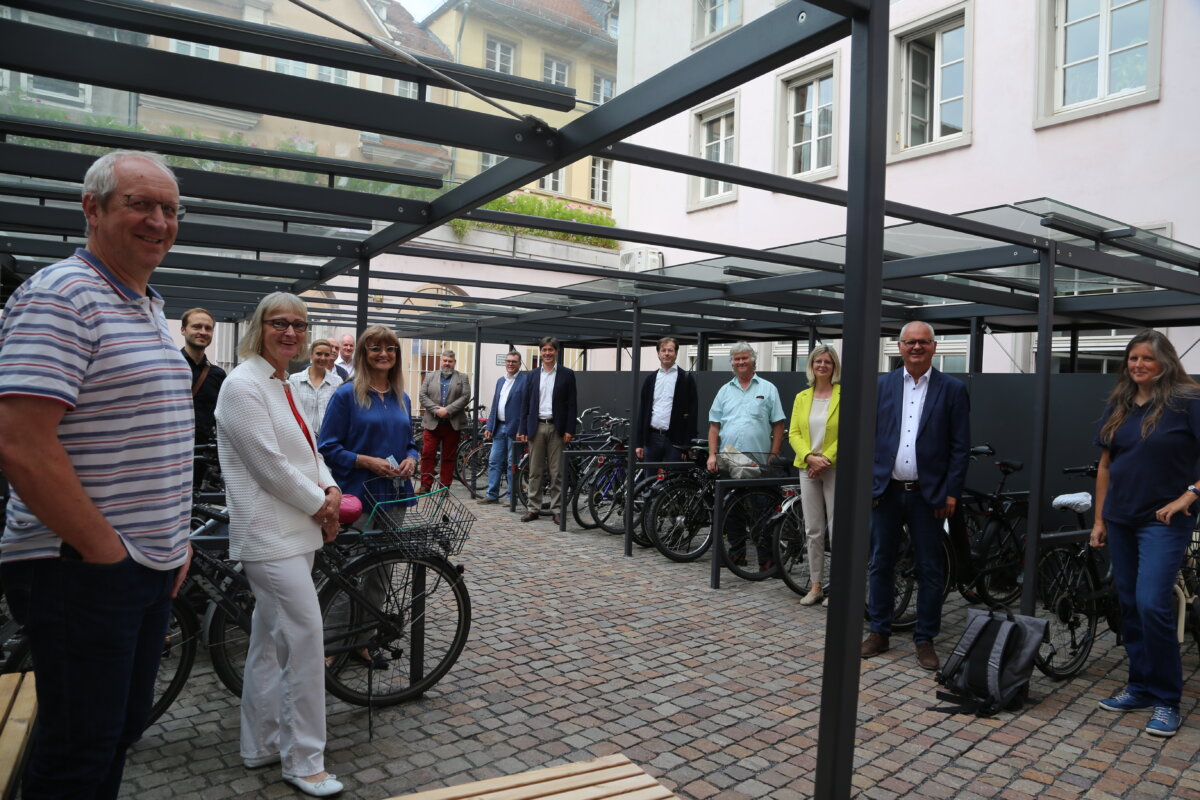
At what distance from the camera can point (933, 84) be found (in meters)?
13.3

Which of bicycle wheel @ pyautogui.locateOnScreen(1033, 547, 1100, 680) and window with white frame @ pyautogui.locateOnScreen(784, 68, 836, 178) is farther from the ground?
window with white frame @ pyautogui.locateOnScreen(784, 68, 836, 178)

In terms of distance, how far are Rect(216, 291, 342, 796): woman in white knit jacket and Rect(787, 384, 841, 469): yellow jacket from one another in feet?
12.9

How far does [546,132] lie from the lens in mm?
3232

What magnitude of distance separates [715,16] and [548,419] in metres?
7.25

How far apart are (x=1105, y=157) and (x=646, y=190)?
9957 millimetres

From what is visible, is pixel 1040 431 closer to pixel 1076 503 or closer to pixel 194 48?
pixel 1076 503

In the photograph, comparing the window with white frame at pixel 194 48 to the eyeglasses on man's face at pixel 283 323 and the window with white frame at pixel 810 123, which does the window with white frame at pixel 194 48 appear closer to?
the eyeglasses on man's face at pixel 283 323

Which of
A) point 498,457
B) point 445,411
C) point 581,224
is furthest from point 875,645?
point 498,457

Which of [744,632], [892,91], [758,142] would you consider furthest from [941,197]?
[744,632]

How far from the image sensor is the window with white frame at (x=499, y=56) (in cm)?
318

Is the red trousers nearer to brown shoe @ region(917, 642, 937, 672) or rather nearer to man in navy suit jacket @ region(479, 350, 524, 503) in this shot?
man in navy suit jacket @ region(479, 350, 524, 503)

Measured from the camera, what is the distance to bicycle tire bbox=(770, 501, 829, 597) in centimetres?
672

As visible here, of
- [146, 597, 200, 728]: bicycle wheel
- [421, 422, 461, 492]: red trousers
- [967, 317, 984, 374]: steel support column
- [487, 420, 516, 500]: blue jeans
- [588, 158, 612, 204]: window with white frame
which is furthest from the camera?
[588, 158, 612, 204]: window with white frame

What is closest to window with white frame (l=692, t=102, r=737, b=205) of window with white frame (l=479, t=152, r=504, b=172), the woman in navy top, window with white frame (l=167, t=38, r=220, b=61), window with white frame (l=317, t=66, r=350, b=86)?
the woman in navy top
